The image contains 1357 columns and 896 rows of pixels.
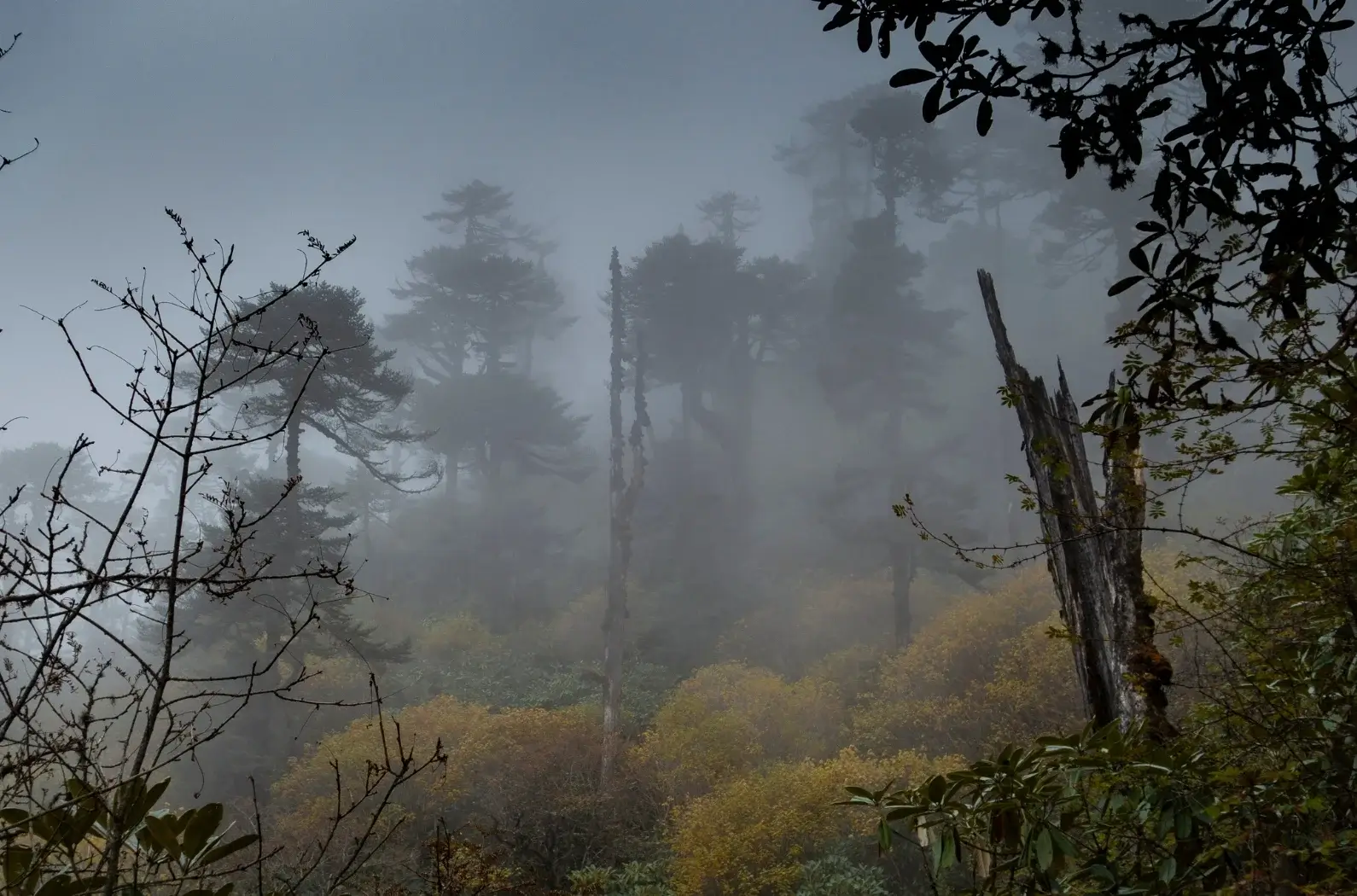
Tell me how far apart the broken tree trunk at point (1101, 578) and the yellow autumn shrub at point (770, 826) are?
23.1 feet

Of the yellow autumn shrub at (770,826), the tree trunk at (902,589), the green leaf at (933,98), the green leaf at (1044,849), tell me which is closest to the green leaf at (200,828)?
the green leaf at (1044,849)

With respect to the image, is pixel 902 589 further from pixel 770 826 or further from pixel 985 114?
pixel 985 114

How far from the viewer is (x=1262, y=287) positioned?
1.79 metres

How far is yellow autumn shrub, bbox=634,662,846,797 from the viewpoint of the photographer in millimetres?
14617

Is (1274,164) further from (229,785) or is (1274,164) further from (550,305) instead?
(550,305)

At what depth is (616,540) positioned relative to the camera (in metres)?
20.9

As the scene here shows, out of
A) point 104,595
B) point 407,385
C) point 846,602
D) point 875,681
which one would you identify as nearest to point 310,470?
point 407,385

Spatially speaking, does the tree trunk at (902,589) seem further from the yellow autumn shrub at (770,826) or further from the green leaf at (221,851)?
the green leaf at (221,851)

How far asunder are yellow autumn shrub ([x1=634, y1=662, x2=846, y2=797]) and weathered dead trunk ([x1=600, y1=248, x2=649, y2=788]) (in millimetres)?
880

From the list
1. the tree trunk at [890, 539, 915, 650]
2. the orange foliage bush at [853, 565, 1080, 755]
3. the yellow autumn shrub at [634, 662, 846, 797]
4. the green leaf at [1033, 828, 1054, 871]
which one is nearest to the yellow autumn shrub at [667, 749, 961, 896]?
the yellow autumn shrub at [634, 662, 846, 797]

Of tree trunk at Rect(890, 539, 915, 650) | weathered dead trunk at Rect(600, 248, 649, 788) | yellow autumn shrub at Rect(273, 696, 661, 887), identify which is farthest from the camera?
tree trunk at Rect(890, 539, 915, 650)

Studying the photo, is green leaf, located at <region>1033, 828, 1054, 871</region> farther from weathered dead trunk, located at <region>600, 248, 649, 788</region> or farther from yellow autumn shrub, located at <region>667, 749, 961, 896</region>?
weathered dead trunk, located at <region>600, 248, 649, 788</region>

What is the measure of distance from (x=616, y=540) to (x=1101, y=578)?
1779 centimetres

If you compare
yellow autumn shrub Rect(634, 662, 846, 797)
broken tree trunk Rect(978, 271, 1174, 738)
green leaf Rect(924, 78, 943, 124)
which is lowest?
yellow autumn shrub Rect(634, 662, 846, 797)
